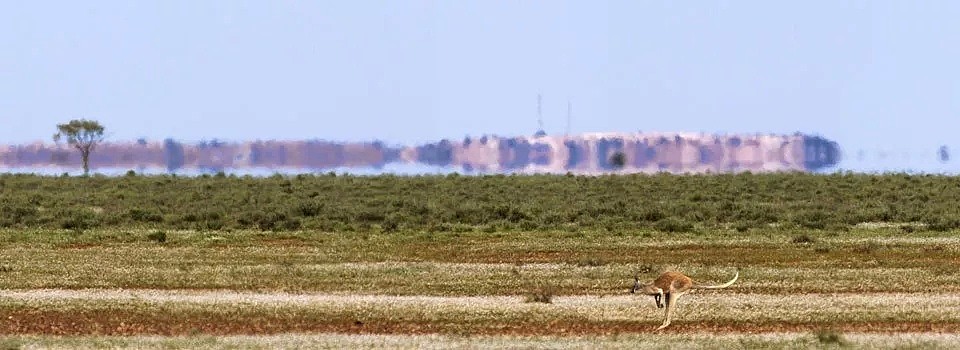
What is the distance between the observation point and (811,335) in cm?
1914

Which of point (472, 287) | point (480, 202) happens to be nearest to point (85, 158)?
point (480, 202)

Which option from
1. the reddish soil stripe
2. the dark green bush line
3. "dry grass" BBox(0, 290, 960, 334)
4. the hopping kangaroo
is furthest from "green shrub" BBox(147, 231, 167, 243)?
the hopping kangaroo

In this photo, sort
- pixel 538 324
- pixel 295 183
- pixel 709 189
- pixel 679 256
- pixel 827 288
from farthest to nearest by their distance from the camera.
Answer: pixel 295 183 < pixel 709 189 < pixel 679 256 < pixel 827 288 < pixel 538 324

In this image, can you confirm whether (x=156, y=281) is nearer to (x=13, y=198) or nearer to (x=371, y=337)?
(x=371, y=337)

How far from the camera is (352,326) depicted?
21078mm

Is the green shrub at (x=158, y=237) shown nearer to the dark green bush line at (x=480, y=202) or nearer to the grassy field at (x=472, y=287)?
the grassy field at (x=472, y=287)

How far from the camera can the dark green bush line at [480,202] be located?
53.9 m

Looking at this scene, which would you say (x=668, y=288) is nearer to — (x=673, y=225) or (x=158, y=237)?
(x=158, y=237)

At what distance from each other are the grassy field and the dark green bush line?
176 inches

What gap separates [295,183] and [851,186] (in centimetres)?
2777

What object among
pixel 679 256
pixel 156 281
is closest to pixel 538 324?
pixel 156 281

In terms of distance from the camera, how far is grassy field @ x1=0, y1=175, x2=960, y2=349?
19.6 meters

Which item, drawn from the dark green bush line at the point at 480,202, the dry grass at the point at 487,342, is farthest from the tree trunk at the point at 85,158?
the dry grass at the point at 487,342

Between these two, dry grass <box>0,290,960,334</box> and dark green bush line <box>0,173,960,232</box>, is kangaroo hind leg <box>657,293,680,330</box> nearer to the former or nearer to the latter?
dry grass <box>0,290,960,334</box>
